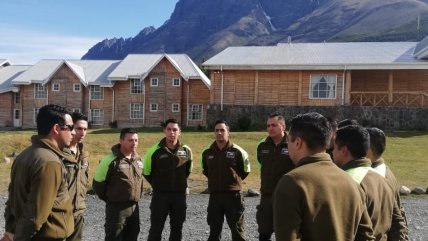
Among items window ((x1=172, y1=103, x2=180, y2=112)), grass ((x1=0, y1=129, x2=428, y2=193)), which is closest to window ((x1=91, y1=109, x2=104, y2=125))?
window ((x1=172, y1=103, x2=180, y2=112))

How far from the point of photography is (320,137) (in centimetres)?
310

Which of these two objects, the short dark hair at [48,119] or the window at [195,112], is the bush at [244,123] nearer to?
the window at [195,112]

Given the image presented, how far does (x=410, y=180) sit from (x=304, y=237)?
1265 centimetres

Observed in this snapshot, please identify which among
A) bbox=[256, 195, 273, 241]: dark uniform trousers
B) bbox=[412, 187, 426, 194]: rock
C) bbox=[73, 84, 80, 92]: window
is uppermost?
bbox=[73, 84, 80, 92]: window

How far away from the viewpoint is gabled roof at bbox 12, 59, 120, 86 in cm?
3878

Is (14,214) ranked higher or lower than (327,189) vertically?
lower

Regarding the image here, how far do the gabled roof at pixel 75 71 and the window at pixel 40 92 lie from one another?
644mm

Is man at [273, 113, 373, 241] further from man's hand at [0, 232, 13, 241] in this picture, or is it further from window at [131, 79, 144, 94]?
window at [131, 79, 144, 94]

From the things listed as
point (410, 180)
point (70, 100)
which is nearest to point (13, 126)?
point (70, 100)

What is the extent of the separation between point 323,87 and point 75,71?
20269 mm

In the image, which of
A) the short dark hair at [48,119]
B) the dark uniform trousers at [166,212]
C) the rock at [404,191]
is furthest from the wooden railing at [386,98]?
the short dark hair at [48,119]

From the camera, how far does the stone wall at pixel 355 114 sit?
26234 millimetres

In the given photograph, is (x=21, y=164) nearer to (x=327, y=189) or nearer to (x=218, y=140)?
(x=327, y=189)

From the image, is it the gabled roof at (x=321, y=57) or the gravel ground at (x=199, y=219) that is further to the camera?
the gabled roof at (x=321, y=57)
